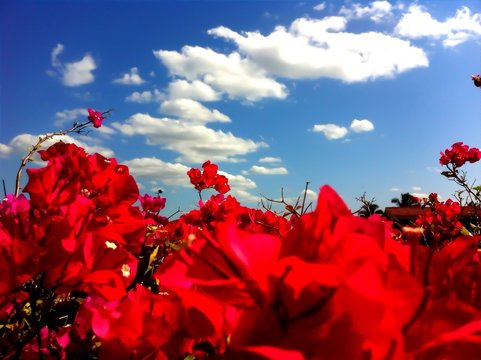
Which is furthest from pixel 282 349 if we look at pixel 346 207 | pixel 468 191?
pixel 468 191

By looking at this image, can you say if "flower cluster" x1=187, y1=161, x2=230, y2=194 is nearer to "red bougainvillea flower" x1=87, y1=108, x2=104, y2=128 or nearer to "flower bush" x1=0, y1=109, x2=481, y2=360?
"red bougainvillea flower" x1=87, y1=108, x2=104, y2=128

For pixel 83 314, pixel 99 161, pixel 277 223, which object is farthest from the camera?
pixel 277 223

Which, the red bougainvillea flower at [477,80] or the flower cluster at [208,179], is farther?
the red bougainvillea flower at [477,80]

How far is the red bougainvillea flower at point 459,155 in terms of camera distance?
5.40 meters

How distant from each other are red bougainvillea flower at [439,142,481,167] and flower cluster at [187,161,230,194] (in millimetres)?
2918

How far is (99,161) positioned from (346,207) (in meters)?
0.77

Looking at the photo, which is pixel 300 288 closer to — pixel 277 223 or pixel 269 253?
pixel 269 253

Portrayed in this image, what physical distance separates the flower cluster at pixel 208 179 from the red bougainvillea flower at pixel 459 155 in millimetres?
2918

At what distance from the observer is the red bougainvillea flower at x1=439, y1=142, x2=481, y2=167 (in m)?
5.40

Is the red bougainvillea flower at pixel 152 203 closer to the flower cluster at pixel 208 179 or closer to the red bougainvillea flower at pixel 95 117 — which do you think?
the flower cluster at pixel 208 179

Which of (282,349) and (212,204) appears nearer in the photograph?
(282,349)

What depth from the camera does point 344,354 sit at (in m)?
0.41

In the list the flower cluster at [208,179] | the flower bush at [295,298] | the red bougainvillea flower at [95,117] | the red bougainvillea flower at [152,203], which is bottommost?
the flower bush at [295,298]

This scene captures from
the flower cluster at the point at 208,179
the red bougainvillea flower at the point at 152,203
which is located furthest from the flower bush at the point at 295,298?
the flower cluster at the point at 208,179
